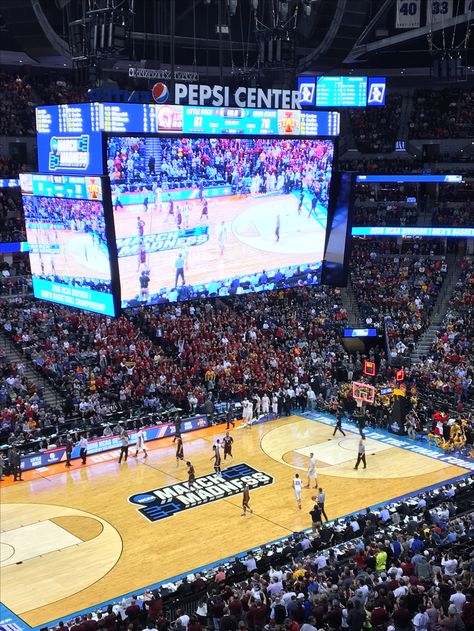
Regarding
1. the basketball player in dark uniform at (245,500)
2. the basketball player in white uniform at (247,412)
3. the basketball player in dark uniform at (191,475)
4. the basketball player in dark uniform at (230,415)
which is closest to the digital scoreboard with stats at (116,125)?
the basketball player in dark uniform at (191,475)

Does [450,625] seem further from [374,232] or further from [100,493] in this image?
[374,232]

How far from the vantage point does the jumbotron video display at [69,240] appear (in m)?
25.1

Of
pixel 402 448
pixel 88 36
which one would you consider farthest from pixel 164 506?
pixel 88 36

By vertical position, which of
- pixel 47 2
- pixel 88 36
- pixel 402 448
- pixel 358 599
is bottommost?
pixel 402 448

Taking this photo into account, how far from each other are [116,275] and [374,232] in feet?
83.6

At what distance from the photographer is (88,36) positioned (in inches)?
1005

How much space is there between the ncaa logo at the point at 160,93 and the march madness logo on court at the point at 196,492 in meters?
11.9

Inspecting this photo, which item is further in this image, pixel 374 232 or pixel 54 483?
pixel 374 232

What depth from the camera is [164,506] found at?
87.1 feet

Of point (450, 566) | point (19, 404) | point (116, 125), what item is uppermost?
point (116, 125)

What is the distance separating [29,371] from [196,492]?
34.0ft

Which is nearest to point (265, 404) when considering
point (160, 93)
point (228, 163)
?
point (228, 163)

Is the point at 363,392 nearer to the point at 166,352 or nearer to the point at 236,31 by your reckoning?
the point at 166,352

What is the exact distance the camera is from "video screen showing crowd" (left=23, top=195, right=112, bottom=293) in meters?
25.3
